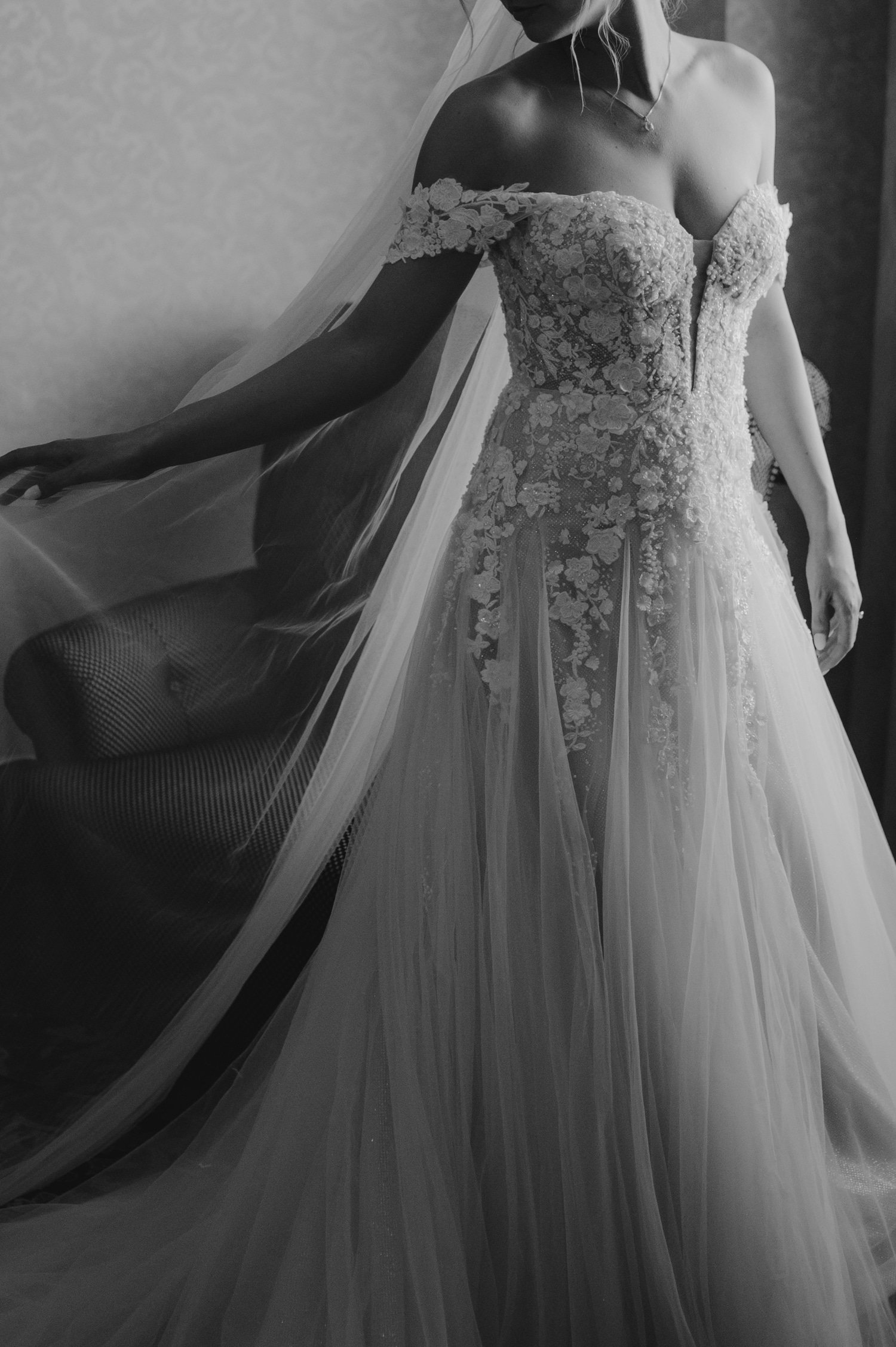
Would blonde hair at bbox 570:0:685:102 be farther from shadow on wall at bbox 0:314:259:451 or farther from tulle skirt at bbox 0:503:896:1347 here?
shadow on wall at bbox 0:314:259:451

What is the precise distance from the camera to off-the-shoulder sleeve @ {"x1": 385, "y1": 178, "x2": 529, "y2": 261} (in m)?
1.13

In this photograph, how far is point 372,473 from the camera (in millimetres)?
1477

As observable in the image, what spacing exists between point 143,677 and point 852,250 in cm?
185

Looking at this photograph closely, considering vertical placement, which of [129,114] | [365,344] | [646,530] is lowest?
[646,530]

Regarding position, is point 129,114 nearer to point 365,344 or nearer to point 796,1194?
point 365,344

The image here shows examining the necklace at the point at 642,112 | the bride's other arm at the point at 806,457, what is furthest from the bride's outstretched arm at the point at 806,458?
the necklace at the point at 642,112

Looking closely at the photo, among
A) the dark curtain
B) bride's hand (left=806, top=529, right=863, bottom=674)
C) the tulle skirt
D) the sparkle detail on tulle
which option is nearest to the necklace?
the sparkle detail on tulle

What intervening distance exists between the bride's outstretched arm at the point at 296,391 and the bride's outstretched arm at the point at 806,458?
426mm

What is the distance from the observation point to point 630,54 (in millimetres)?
1183

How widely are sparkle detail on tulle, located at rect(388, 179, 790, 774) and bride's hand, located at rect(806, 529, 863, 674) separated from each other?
10.5 inches

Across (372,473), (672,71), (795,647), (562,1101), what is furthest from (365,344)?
(562,1101)

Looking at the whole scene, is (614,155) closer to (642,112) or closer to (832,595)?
(642,112)

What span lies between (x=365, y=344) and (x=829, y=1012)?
826 mm

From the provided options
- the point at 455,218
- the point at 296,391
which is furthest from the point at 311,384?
the point at 455,218
